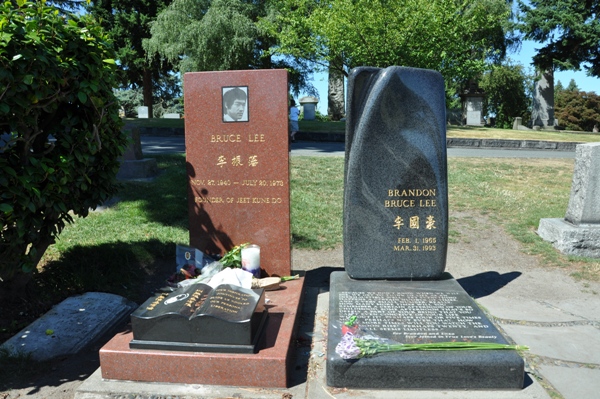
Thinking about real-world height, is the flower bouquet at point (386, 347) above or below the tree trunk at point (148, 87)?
below

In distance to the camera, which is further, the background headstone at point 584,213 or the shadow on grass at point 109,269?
the background headstone at point 584,213

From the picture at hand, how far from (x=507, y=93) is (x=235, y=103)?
122ft

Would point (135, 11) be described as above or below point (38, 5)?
above

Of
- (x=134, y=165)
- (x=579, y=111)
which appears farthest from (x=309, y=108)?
(x=579, y=111)

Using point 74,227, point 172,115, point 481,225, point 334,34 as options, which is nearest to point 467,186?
point 481,225

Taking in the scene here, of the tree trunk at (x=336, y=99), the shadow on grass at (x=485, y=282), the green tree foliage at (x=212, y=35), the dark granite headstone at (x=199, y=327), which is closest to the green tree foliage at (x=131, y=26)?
the green tree foliage at (x=212, y=35)

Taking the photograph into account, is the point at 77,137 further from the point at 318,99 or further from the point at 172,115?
the point at 172,115

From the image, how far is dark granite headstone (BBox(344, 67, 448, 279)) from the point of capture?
4121mm

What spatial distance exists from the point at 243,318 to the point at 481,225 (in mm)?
5538

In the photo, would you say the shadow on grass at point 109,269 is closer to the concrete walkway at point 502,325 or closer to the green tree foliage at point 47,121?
the green tree foliage at point 47,121

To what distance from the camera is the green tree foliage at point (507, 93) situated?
36094 millimetres

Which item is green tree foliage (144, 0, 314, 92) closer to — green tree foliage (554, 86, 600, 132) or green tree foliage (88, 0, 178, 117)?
green tree foliage (88, 0, 178, 117)

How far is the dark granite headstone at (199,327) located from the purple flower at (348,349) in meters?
0.55

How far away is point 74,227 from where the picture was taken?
6.19m
